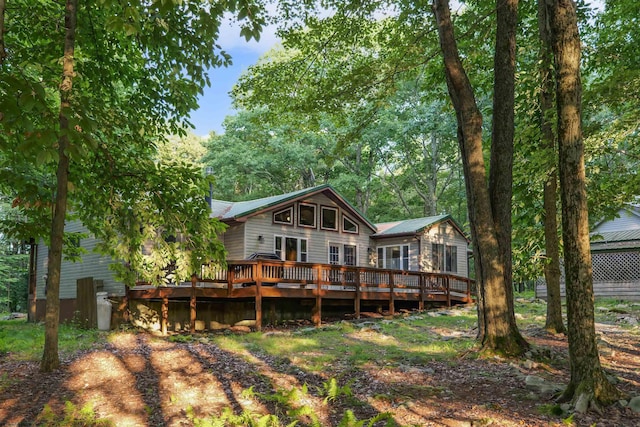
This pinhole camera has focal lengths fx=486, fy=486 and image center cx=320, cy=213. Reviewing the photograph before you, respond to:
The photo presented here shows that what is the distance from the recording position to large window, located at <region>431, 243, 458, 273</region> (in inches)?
980

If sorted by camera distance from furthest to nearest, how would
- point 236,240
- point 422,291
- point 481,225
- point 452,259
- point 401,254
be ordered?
point 452,259
point 401,254
point 422,291
point 236,240
point 481,225

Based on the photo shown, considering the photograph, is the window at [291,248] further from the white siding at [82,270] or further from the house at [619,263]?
the house at [619,263]

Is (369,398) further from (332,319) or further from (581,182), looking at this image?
(332,319)

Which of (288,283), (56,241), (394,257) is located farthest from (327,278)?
(56,241)

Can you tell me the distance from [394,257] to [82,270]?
1414 cm

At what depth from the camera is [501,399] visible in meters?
5.89

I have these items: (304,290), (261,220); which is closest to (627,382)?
(304,290)

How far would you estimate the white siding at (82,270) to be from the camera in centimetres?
1727

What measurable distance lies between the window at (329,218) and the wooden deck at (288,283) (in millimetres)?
3914

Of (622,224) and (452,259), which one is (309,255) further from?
(622,224)

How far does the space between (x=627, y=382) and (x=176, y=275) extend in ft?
23.9

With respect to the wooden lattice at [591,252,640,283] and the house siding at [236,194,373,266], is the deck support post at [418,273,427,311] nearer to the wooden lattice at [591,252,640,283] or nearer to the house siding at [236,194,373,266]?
the house siding at [236,194,373,266]

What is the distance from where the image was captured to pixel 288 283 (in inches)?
619

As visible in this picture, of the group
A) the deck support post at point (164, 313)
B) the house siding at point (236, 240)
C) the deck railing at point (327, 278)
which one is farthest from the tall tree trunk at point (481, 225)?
the house siding at point (236, 240)
